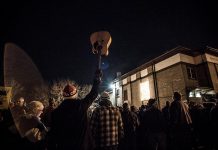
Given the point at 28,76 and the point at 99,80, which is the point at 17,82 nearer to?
the point at 28,76

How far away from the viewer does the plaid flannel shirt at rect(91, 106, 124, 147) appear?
425 centimetres

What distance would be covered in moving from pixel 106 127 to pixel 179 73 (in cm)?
1907

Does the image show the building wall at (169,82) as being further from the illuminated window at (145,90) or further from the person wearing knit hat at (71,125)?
the person wearing knit hat at (71,125)

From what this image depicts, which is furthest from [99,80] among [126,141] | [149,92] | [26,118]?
[149,92]

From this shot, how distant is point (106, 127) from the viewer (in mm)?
4352

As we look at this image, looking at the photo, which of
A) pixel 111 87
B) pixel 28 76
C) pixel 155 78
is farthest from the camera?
pixel 28 76

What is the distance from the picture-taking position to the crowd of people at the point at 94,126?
8.69ft

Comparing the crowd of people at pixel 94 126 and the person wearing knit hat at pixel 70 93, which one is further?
the person wearing knit hat at pixel 70 93

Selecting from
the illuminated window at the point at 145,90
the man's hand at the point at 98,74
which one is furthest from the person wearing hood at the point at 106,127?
the illuminated window at the point at 145,90

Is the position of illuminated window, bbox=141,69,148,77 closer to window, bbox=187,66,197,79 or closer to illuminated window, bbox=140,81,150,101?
illuminated window, bbox=140,81,150,101

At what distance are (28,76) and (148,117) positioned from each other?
153 feet

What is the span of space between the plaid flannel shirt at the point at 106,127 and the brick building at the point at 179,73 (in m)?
17.4

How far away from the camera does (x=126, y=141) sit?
700 cm

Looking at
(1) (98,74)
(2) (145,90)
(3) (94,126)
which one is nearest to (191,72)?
(2) (145,90)
